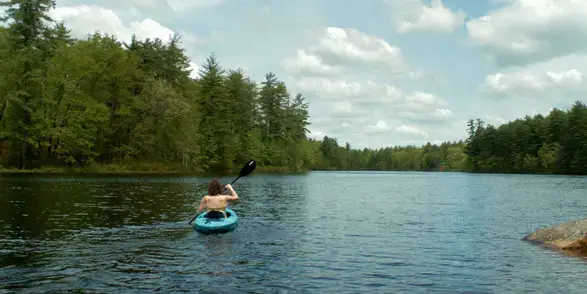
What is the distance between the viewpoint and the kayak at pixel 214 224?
16.5 metres

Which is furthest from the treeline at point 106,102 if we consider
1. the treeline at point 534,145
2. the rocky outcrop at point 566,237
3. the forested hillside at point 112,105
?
the treeline at point 534,145

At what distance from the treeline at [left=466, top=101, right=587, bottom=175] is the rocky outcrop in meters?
110

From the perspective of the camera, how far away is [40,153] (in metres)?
60.5

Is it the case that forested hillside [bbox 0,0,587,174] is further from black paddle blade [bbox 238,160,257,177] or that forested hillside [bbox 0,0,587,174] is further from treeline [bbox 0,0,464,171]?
black paddle blade [bbox 238,160,257,177]

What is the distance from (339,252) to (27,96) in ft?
182

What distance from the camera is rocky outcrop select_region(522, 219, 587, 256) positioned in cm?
1485

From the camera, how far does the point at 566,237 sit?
51.4 ft

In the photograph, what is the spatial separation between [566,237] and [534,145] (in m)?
130

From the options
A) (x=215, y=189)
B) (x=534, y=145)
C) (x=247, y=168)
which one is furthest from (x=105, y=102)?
(x=534, y=145)

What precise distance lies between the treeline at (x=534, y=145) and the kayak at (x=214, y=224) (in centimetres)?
11623

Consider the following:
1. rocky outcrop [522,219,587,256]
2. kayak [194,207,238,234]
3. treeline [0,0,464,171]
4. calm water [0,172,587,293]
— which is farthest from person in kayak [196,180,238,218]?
treeline [0,0,464,171]

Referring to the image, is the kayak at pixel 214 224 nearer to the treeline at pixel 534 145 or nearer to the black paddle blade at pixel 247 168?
the black paddle blade at pixel 247 168

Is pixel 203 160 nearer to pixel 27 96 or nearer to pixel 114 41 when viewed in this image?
pixel 114 41

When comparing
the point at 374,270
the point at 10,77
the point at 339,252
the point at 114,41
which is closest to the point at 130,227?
the point at 339,252
